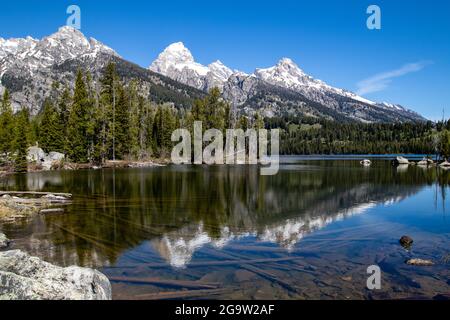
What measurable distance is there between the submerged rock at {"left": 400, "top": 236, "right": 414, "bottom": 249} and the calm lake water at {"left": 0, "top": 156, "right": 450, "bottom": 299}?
17.8 inches

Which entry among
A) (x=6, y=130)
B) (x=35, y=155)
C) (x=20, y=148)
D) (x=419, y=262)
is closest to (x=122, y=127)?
(x=35, y=155)

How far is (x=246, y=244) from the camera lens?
19750 mm

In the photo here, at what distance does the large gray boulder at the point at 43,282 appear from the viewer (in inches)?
387

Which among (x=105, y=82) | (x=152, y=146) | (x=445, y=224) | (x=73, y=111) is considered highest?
(x=105, y=82)

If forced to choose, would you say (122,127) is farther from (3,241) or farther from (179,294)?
(179,294)

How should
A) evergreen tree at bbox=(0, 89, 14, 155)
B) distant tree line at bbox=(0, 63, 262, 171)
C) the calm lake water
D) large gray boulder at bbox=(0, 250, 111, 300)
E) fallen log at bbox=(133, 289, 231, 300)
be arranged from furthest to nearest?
1. distant tree line at bbox=(0, 63, 262, 171)
2. evergreen tree at bbox=(0, 89, 14, 155)
3. the calm lake water
4. fallen log at bbox=(133, 289, 231, 300)
5. large gray boulder at bbox=(0, 250, 111, 300)

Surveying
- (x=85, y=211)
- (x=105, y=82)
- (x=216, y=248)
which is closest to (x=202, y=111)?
(x=105, y=82)

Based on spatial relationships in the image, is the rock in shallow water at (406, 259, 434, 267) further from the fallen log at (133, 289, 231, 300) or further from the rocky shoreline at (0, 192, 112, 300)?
the rocky shoreline at (0, 192, 112, 300)

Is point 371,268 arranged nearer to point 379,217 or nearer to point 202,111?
point 379,217

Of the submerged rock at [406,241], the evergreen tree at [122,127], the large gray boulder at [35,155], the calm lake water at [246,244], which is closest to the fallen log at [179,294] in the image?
the calm lake water at [246,244]

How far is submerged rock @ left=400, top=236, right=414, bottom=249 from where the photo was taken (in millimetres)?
20281

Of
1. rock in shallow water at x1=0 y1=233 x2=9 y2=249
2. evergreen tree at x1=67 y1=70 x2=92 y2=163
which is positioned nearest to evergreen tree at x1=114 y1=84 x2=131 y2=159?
evergreen tree at x1=67 y1=70 x2=92 y2=163
